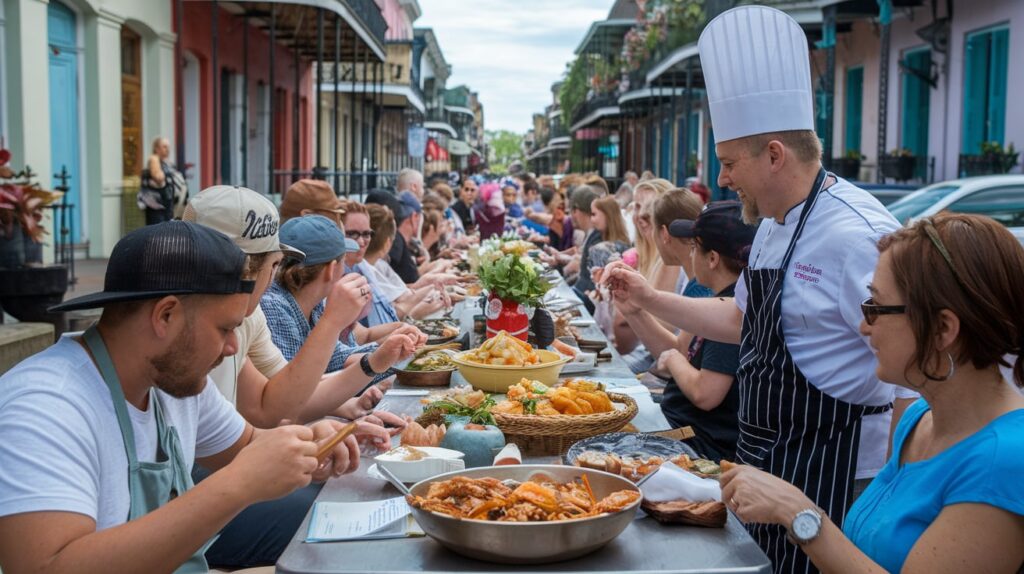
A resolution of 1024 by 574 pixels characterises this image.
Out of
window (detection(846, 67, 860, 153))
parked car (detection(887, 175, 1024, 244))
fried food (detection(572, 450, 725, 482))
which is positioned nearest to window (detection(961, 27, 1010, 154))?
window (detection(846, 67, 860, 153))

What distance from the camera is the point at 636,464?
3068mm

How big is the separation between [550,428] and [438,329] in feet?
9.02

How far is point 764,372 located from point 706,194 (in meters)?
12.8

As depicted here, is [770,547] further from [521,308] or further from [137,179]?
[137,179]

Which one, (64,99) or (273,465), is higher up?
(64,99)

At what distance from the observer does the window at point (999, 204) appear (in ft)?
34.7

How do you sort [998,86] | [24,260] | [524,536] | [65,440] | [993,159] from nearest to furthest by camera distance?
[65,440] < [524,536] < [24,260] < [993,159] < [998,86]

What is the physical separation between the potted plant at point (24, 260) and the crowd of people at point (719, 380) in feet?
10.9

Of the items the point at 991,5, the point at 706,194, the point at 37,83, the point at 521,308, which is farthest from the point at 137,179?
the point at 991,5

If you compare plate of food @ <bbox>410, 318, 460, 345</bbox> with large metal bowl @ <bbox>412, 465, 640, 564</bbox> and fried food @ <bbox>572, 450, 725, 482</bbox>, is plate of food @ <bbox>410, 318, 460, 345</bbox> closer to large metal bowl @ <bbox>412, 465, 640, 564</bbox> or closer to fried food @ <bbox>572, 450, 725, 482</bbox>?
fried food @ <bbox>572, 450, 725, 482</bbox>

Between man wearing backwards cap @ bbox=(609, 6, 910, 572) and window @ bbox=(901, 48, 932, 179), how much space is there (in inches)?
672

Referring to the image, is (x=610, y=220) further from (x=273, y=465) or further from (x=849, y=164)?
(x=849, y=164)

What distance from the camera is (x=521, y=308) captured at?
17.8 ft

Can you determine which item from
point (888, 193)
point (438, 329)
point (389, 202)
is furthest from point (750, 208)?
point (888, 193)
